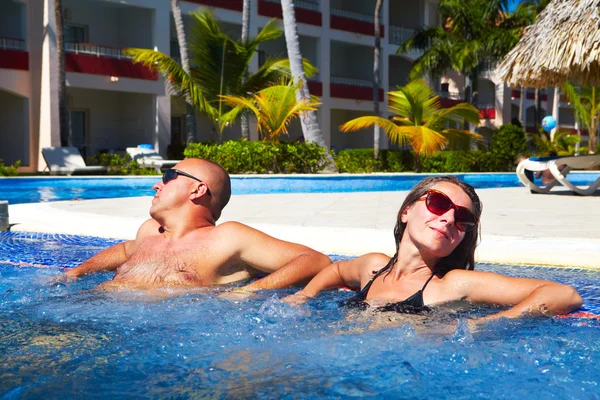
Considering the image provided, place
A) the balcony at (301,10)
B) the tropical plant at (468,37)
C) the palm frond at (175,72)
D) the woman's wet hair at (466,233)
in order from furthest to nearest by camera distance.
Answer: the balcony at (301,10) < the tropical plant at (468,37) < the palm frond at (175,72) < the woman's wet hair at (466,233)

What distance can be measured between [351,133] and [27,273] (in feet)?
88.2

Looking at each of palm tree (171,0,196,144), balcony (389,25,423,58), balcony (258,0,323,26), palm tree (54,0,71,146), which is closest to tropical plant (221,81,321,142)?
palm tree (171,0,196,144)

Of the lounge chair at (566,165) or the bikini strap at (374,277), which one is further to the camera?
the lounge chair at (566,165)

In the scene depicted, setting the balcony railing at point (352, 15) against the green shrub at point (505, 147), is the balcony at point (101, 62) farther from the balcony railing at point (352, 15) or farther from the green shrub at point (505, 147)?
the green shrub at point (505, 147)

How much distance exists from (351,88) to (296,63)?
1235cm

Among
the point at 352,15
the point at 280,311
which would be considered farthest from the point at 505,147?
the point at 280,311

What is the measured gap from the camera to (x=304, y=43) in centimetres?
2839

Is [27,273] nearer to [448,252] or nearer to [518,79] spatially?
[448,252]

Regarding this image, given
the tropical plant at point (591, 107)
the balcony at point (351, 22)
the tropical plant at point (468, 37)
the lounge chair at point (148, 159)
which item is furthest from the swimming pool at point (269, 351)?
the balcony at point (351, 22)

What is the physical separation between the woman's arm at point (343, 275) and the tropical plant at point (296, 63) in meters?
13.0

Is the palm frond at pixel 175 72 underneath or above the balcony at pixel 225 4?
underneath

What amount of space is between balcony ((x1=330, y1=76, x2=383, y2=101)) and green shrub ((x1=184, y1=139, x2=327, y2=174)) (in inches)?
471

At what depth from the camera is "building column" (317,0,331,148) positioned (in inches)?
1070

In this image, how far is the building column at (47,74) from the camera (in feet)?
65.0
